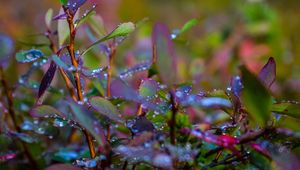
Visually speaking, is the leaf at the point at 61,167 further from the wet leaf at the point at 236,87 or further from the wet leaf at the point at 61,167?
the wet leaf at the point at 236,87

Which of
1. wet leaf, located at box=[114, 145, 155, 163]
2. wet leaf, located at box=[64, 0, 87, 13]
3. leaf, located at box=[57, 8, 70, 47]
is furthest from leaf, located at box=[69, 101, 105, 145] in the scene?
leaf, located at box=[57, 8, 70, 47]

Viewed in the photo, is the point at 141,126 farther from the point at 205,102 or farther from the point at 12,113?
the point at 12,113

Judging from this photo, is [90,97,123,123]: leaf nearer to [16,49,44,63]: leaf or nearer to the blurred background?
[16,49,44,63]: leaf

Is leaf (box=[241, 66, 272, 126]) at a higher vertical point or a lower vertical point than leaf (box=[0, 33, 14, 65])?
lower

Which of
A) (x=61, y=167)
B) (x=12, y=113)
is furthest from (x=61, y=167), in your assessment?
(x=12, y=113)

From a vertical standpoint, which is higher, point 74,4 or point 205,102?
point 74,4

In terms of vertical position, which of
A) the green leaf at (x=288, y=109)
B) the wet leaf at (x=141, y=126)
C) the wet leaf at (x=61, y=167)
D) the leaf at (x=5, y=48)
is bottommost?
the wet leaf at (x=61, y=167)

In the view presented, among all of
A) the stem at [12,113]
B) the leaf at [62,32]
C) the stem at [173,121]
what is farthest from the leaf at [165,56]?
the stem at [12,113]
